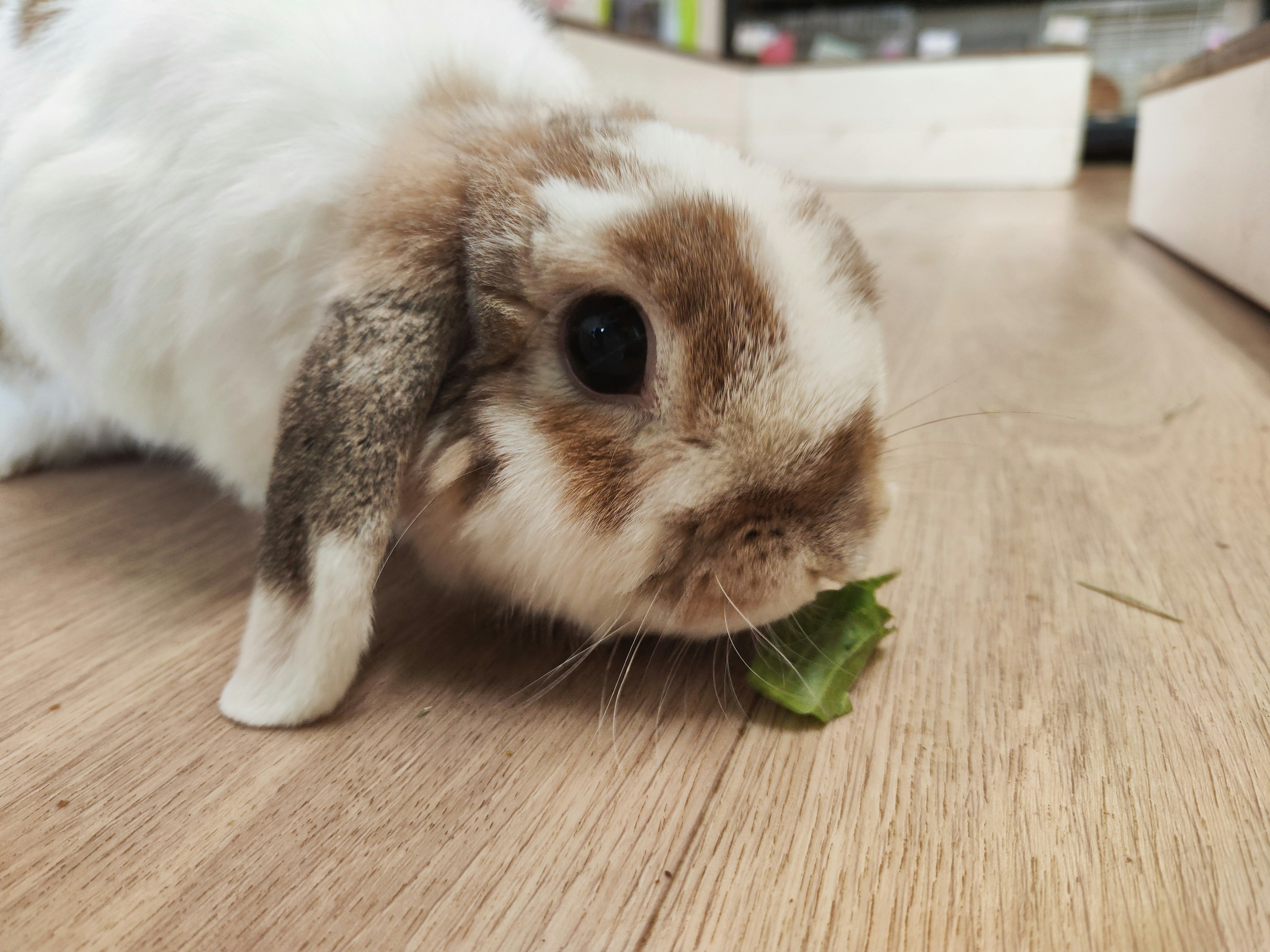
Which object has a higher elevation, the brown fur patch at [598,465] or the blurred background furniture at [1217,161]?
the blurred background furniture at [1217,161]

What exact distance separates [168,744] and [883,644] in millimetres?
898

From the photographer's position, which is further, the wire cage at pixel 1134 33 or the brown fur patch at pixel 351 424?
the wire cage at pixel 1134 33

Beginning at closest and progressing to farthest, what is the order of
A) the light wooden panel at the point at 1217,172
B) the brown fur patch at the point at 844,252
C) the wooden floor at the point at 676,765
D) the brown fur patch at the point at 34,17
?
the wooden floor at the point at 676,765
the brown fur patch at the point at 844,252
the brown fur patch at the point at 34,17
the light wooden panel at the point at 1217,172

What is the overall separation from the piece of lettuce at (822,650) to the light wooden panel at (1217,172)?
197cm

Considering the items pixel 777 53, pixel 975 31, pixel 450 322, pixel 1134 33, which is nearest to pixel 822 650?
pixel 450 322

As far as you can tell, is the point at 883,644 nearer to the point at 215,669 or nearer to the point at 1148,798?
the point at 1148,798

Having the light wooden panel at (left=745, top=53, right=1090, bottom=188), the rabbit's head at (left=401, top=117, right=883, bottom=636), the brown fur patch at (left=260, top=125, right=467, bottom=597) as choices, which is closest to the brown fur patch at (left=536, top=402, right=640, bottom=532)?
the rabbit's head at (left=401, top=117, right=883, bottom=636)

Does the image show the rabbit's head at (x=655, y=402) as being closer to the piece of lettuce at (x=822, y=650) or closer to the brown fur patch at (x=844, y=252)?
the brown fur patch at (x=844, y=252)

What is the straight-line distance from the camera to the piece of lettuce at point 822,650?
1.04 metres

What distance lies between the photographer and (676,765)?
978 mm

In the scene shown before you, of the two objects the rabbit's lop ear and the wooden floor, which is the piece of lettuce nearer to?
the wooden floor

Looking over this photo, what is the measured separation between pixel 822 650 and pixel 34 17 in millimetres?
1640

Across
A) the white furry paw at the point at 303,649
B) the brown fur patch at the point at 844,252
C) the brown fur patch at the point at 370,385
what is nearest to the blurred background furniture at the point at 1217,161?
the brown fur patch at the point at 844,252

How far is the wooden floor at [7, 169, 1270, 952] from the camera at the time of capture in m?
0.79
